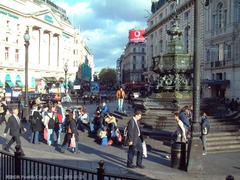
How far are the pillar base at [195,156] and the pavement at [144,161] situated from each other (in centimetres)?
18

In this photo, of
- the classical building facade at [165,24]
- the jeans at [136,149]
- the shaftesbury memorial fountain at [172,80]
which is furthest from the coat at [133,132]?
the classical building facade at [165,24]

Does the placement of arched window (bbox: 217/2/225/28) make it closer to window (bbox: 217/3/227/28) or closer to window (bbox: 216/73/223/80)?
window (bbox: 217/3/227/28)

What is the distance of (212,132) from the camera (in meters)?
17.2

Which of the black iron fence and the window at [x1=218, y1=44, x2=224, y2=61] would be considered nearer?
the black iron fence

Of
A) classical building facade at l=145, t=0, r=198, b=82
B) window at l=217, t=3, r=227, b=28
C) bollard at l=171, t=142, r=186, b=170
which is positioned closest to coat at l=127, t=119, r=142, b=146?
bollard at l=171, t=142, r=186, b=170

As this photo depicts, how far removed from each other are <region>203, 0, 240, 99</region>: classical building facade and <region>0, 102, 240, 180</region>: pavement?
3701cm

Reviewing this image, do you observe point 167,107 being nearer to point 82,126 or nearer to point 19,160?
point 82,126

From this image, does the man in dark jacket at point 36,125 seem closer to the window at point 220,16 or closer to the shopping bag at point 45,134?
the shopping bag at point 45,134

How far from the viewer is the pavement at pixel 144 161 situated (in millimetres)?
11516

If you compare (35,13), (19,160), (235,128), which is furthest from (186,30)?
(19,160)

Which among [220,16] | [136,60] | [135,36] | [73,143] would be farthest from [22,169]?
[135,36]

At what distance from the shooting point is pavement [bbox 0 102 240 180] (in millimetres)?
11516

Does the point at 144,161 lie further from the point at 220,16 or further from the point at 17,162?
the point at 220,16

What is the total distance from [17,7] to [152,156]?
62.0 meters
